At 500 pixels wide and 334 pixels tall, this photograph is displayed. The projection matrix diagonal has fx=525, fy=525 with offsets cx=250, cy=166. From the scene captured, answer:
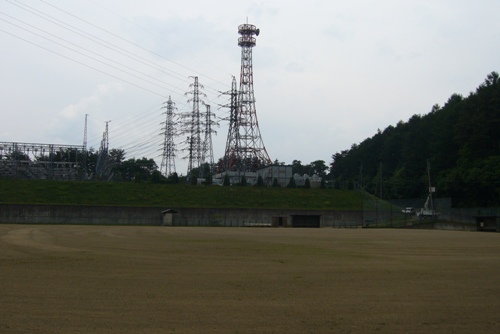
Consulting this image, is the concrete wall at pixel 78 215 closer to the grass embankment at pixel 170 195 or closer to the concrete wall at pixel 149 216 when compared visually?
the concrete wall at pixel 149 216

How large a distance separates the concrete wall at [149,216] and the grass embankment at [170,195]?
6162 millimetres

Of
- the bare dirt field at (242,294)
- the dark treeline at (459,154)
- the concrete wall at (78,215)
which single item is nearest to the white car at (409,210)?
the dark treeline at (459,154)

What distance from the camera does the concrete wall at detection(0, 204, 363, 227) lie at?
61.5 metres

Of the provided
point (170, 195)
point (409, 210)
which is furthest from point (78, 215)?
point (409, 210)

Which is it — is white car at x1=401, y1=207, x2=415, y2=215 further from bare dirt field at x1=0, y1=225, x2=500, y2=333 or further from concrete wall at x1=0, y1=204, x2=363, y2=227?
bare dirt field at x1=0, y1=225, x2=500, y2=333

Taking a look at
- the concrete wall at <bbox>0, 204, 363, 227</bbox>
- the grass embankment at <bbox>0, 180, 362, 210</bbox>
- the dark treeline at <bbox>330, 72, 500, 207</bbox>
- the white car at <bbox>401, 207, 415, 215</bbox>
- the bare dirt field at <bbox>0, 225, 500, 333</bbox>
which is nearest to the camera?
the bare dirt field at <bbox>0, 225, 500, 333</bbox>

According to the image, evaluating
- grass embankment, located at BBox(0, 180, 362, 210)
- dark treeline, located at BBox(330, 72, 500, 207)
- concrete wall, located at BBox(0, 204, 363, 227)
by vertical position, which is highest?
dark treeline, located at BBox(330, 72, 500, 207)

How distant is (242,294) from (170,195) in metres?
67.6

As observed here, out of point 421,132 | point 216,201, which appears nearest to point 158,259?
point 216,201

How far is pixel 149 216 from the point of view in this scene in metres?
65.6

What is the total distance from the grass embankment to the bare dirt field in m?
54.0

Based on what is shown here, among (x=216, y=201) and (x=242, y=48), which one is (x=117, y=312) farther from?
(x=242, y=48)

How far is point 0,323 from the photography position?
9.22 meters

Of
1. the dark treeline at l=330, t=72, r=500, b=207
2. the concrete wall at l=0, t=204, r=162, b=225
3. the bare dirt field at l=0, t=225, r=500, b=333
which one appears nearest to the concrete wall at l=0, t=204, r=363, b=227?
the concrete wall at l=0, t=204, r=162, b=225
